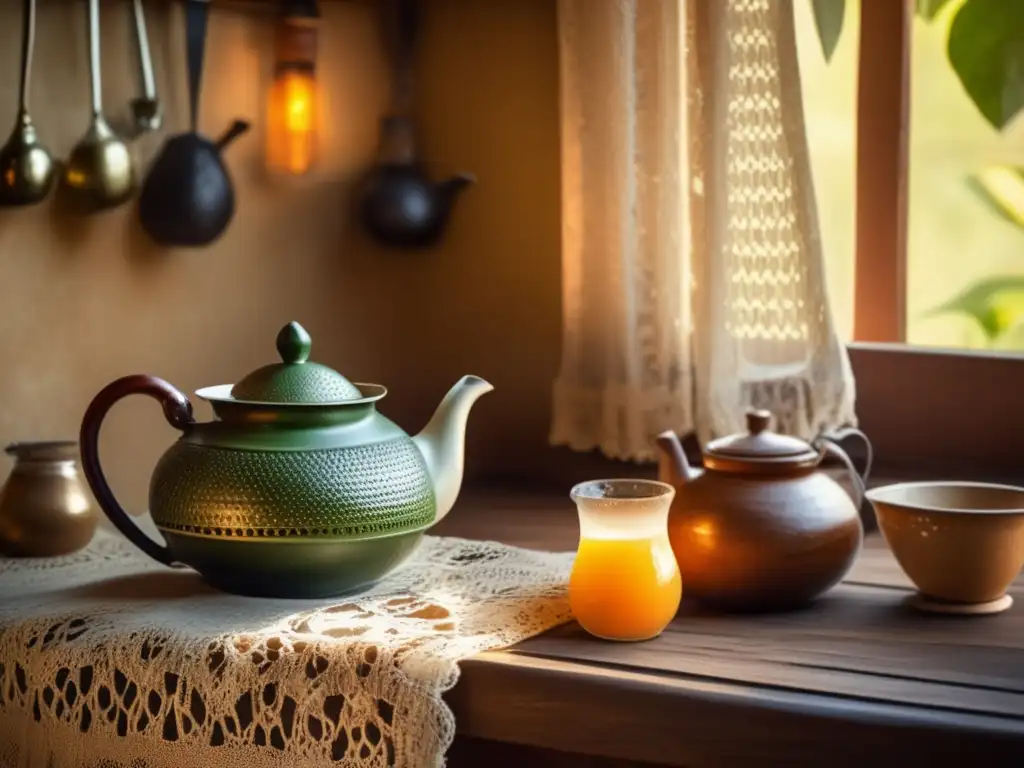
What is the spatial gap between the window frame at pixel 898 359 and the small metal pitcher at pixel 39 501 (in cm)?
97

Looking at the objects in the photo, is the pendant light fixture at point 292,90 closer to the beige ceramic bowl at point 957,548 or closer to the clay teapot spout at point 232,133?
the clay teapot spout at point 232,133

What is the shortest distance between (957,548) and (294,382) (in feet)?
2.03

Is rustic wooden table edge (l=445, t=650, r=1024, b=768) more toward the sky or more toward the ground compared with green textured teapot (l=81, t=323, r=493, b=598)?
more toward the ground

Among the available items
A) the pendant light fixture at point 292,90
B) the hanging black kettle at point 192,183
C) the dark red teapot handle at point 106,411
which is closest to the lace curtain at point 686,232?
the pendant light fixture at point 292,90

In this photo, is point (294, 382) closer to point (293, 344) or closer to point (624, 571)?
point (293, 344)

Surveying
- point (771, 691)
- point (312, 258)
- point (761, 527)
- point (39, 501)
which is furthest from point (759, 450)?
point (312, 258)

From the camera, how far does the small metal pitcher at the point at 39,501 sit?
1512 millimetres

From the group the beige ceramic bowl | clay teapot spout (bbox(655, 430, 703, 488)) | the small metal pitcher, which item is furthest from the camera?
the small metal pitcher

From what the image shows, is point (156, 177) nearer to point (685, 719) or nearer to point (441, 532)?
point (441, 532)

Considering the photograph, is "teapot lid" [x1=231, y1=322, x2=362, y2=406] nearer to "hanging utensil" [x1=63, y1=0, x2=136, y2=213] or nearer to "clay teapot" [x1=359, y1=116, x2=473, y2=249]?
"hanging utensil" [x1=63, y1=0, x2=136, y2=213]

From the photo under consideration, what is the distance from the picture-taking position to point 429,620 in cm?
126

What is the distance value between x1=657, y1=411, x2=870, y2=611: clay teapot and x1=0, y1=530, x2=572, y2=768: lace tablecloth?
138 mm

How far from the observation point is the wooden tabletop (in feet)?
3.35

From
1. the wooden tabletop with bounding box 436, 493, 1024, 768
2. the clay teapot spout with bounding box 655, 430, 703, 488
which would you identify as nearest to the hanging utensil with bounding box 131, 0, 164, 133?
the clay teapot spout with bounding box 655, 430, 703, 488
